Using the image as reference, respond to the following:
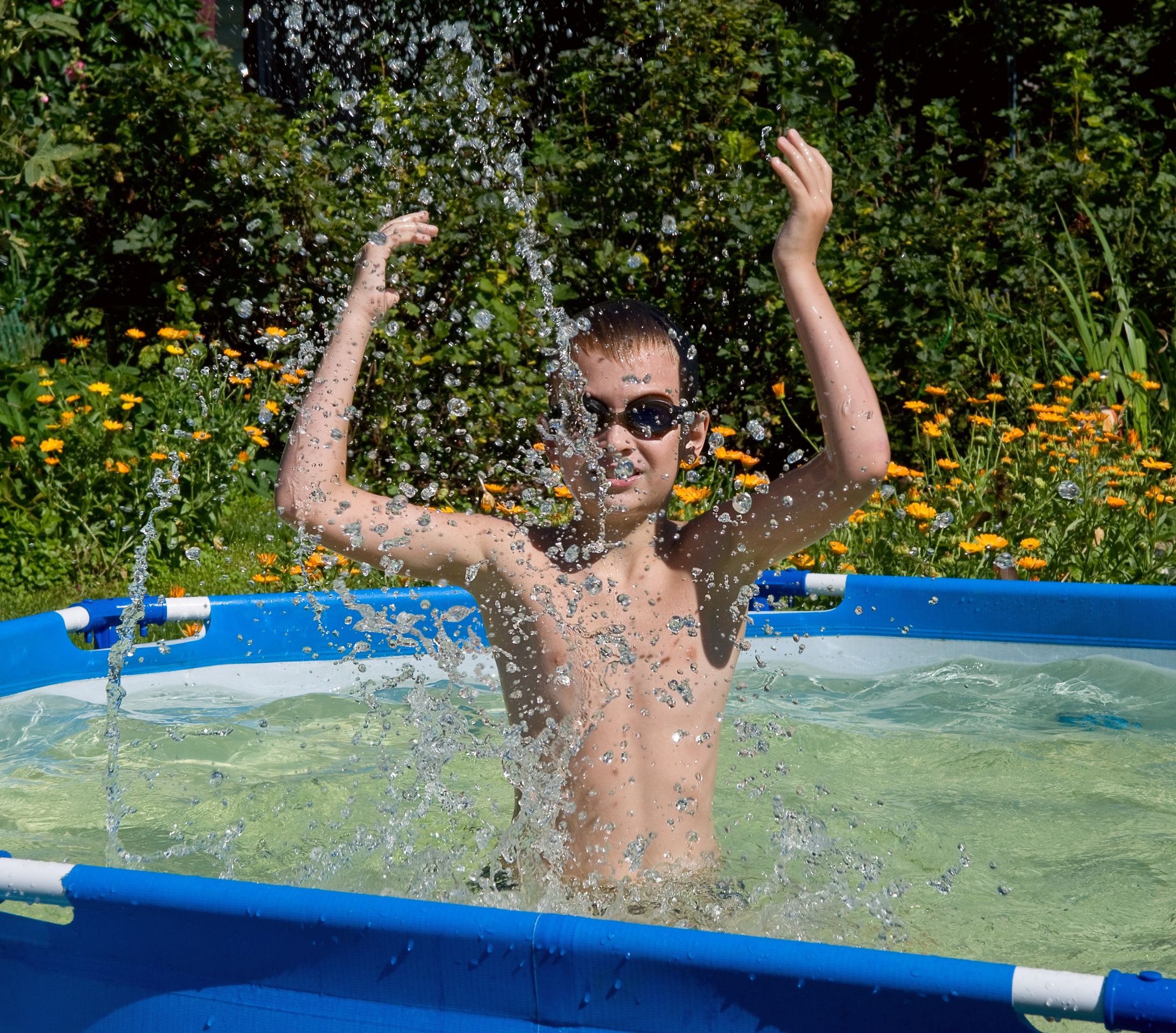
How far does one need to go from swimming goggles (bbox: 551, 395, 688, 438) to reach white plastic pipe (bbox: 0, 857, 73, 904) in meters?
1.10

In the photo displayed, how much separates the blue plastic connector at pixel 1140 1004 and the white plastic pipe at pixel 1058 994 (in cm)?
1

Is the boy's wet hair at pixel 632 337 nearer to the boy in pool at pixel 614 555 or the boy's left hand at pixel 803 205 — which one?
the boy in pool at pixel 614 555

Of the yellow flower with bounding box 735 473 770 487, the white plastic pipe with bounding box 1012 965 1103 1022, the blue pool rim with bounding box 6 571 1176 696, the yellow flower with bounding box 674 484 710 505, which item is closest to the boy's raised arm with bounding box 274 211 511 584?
the yellow flower with bounding box 735 473 770 487

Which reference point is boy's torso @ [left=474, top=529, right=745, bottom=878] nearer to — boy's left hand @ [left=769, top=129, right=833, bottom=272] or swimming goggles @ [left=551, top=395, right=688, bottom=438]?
swimming goggles @ [left=551, top=395, right=688, bottom=438]

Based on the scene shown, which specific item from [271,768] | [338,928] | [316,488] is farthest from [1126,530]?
[338,928]

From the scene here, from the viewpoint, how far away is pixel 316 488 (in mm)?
2336

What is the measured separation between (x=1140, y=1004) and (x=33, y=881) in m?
1.38

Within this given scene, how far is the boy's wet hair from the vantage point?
248cm

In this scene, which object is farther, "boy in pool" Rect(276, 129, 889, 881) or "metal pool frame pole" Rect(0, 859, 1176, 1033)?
"boy in pool" Rect(276, 129, 889, 881)

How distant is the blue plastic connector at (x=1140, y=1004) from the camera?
1461 millimetres

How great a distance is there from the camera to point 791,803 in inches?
132

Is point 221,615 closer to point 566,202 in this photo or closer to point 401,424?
point 401,424

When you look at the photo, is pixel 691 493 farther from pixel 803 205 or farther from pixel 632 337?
pixel 803 205

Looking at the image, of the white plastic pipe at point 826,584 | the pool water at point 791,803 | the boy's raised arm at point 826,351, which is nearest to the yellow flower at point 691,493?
the white plastic pipe at point 826,584
